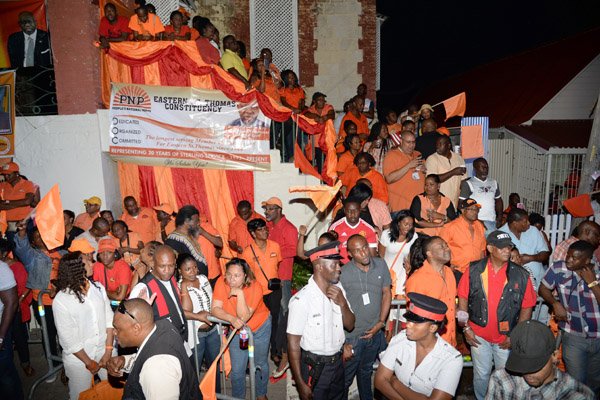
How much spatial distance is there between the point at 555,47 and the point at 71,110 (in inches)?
765

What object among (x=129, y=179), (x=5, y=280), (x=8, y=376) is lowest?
(x=8, y=376)

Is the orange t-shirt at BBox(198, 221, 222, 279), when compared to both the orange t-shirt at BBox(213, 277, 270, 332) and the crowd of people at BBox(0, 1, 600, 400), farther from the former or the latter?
the orange t-shirt at BBox(213, 277, 270, 332)

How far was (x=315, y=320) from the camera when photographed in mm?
3881

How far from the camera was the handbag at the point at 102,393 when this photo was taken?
12.2 ft

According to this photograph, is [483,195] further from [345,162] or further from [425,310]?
[425,310]

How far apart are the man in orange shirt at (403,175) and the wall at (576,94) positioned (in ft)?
31.8

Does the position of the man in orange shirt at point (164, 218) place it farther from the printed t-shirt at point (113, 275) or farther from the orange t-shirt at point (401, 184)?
the orange t-shirt at point (401, 184)

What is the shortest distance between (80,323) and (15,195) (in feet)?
15.3

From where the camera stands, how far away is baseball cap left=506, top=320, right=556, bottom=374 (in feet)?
9.54

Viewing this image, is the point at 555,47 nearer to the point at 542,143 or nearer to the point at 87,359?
the point at 542,143

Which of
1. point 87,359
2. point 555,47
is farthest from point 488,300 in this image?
point 555,47

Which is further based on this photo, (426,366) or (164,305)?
(164,305)

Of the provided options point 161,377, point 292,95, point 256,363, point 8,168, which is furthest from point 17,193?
point 161,377

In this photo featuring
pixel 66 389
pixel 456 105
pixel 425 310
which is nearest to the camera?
pixel 425 310
